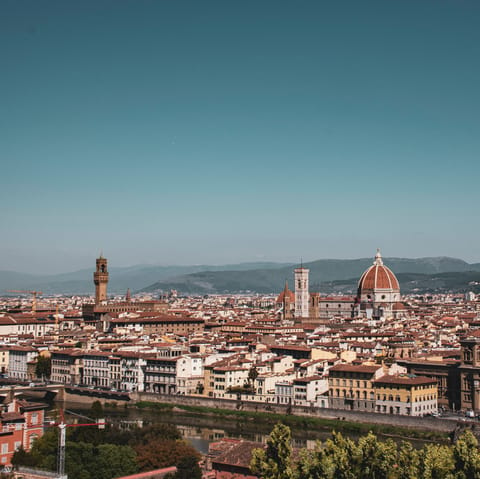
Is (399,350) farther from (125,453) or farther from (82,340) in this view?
(125,453)

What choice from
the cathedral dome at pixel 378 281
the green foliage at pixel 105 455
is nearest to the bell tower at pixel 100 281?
the cathedral dome at pixel 378 281

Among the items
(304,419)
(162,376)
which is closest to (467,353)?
(304,419)

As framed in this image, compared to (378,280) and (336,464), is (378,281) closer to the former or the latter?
(378,280)

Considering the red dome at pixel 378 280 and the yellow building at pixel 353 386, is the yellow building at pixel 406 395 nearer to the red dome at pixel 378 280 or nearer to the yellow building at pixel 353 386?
the yellow building at pixel 353 386

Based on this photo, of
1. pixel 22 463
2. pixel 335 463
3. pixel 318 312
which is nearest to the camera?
pixel 335 463

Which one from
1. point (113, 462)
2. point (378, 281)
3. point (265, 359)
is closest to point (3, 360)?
point (265, 359)

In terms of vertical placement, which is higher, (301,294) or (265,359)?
(301,294)

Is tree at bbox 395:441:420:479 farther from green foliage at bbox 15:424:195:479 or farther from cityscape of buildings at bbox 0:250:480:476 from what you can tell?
cityscape of buildings at bbox 0:250:480:476
